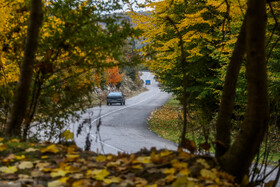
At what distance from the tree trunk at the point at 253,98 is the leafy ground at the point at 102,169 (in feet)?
0.64

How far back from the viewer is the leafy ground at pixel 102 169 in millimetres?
2439

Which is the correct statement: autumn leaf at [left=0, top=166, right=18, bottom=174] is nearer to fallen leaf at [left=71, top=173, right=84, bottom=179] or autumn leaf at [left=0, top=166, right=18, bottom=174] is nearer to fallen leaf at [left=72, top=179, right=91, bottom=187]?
fallen leaf at [left=71, top=173, right=84, bottom=179]

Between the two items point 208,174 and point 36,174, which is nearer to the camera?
point 36,174

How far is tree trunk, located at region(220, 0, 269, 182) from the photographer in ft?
8.20

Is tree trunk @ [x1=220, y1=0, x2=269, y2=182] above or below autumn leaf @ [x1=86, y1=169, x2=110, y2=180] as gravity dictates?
above

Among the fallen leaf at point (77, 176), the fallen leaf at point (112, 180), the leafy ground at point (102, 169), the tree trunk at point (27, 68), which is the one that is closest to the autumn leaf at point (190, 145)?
the leafy ground at point (102, 169)

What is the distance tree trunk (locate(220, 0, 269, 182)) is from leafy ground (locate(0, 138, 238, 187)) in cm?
20

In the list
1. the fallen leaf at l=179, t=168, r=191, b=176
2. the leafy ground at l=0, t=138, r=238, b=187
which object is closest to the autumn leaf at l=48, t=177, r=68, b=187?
the leafy ground at l=0, t=138, r=238, b=187

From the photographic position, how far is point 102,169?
2746 millimetres

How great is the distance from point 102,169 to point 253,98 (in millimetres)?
1552

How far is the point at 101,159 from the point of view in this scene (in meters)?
3.04

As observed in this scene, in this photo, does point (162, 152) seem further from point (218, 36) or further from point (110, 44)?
point (218, 36)

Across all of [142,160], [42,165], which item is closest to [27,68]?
[42,165]

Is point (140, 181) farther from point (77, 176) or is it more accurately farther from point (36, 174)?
point (36, 174)
